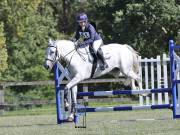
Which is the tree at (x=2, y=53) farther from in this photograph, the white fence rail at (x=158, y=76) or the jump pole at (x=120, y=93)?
the jump pole at (x=120, y=93)

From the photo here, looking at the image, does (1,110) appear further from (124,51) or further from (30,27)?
(30,27)

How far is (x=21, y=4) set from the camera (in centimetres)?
3397

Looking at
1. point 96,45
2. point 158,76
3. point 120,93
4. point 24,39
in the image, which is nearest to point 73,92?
point 96,45

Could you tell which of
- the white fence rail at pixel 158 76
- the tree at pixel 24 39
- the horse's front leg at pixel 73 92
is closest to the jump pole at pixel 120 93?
the horse's front leg at pixel 73 92

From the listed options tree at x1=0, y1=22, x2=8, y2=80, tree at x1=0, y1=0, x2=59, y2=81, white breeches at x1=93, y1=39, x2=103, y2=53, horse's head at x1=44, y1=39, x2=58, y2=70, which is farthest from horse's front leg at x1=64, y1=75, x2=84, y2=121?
tree at x1=0, y1=0, x2=59, y2=81

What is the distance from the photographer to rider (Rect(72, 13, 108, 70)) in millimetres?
13336

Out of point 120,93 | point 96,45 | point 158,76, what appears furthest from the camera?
point 158,76

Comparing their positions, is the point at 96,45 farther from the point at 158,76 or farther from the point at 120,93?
the point at 158,76

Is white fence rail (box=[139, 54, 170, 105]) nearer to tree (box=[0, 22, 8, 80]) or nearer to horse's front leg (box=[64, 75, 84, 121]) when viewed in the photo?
horse's front leg (box=[64, 75, 84, 121])

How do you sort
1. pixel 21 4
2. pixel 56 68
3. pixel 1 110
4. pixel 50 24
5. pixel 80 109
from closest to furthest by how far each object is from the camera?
1. pixel 80 109
2. pixel 56 68
3. pixel 1 110
4. pixel 21 4
5. pixel 50 24

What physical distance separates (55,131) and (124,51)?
10.8 ft

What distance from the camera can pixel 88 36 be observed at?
44.2ft

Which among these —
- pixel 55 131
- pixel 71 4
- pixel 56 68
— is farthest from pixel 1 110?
pixel 71 4

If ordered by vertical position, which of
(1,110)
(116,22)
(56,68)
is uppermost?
(116,22)
